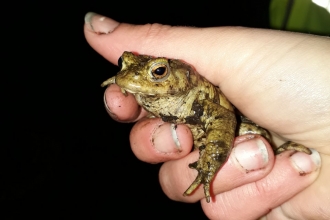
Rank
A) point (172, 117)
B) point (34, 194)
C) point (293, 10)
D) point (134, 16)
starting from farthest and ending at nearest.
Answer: point (134, 16), point (34, 194), point (293, 10), point (172, 117)

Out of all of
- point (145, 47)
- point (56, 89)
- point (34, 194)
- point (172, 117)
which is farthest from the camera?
point (56, 89)

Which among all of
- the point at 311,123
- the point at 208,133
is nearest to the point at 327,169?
the point at 311,123

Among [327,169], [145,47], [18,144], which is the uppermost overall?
[145,47]

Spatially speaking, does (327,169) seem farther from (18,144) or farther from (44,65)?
(44,65)

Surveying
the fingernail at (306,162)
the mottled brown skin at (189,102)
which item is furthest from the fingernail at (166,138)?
the fingernail at (306,162)

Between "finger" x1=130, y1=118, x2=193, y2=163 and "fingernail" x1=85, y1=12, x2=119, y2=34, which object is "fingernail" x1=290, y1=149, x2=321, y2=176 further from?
"fingernail" x1=85, y1=12, x2=119, y2=34

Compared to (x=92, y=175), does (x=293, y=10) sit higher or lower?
higher
